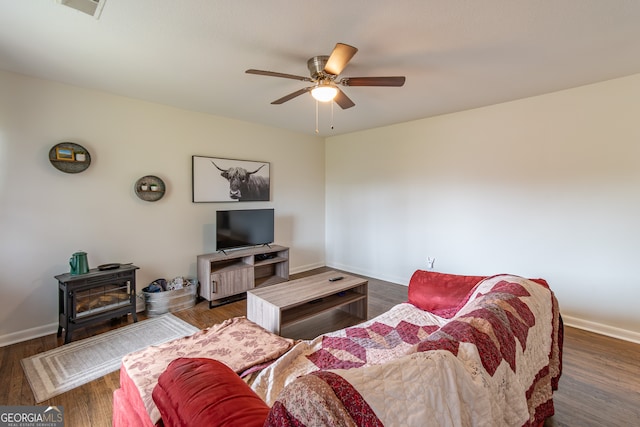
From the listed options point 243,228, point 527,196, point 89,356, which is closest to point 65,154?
point 89,356

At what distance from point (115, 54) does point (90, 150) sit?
4.08 feet

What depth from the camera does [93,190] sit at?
3.02 meters

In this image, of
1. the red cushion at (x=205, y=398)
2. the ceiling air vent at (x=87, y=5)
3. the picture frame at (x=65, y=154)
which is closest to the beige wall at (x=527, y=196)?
the red cushion at (x=205, y=398)

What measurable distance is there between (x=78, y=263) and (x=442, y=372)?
3232mm

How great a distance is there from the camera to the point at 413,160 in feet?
13.8

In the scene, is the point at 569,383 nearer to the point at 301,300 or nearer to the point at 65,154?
the point at 301,300

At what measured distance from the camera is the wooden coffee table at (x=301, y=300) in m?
2.39

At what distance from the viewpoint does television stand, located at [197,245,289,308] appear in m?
3.50

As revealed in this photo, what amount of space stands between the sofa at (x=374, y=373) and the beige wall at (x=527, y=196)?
1769 mm

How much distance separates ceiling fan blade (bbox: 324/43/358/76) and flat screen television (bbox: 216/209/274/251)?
245 cm

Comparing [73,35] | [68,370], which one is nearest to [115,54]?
[73,35]

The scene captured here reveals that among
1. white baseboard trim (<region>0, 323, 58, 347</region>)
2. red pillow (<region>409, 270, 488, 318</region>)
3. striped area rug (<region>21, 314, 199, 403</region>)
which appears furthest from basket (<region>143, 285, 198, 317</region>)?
red pillow (<region>409, 270, 488, 318</region>)

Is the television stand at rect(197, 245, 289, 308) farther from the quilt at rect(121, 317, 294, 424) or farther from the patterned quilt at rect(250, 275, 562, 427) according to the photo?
the patterned quilt at rect(250, 275, 562, 427)

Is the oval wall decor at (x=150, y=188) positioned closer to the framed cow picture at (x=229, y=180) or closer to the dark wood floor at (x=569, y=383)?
the framed cow picture at (x=229, y=180)
